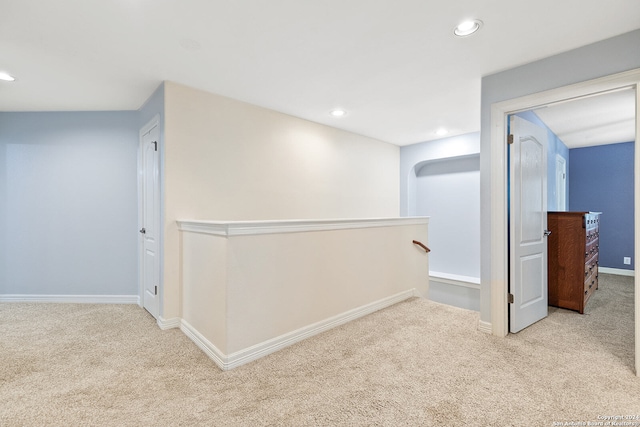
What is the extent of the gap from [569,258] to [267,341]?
3431 mm

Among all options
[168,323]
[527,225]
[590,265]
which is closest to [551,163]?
[590,265]

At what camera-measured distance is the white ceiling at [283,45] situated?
6.17ft

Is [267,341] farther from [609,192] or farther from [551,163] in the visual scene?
[609,192]

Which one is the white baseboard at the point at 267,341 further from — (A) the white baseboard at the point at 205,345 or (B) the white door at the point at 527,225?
(B) the white door at the point at 527,225

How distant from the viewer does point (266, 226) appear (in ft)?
7.80

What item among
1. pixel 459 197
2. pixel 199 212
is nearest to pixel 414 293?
pixel 459 197

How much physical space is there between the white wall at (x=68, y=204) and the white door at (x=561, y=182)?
6195mm

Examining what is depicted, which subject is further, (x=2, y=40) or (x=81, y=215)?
(x=81, y=215)

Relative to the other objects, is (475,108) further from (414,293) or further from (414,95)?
(414,293)

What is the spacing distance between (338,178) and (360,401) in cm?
331

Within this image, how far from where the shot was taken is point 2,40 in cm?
222

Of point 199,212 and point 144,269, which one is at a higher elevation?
point 199,212

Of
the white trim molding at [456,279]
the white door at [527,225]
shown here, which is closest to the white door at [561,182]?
the white trim molding at [456,279]

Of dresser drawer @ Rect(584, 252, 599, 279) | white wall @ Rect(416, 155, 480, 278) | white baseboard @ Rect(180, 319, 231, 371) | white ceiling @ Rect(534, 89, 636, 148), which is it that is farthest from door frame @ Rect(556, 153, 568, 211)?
white baseboard @ Rect(180, 319, 231, 371)
